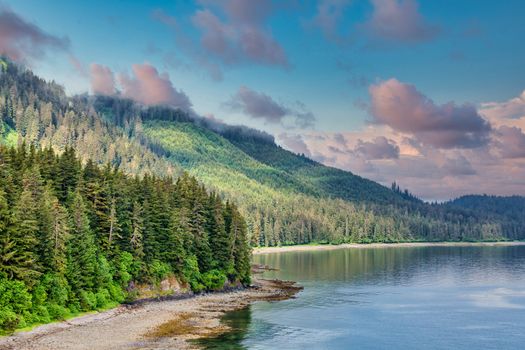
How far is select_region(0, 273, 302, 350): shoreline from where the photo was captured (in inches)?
2852

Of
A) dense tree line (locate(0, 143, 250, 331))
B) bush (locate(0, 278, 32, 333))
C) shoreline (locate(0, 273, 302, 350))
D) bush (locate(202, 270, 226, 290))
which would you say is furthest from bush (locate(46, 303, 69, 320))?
bush (locate(202, 270, 226, 290))

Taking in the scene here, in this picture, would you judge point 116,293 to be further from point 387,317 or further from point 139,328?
point 387,317

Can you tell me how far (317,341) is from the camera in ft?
270

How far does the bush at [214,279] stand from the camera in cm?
12556

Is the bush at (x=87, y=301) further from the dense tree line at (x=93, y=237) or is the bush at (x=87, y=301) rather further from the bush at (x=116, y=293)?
the bush at (x=116, y=293)

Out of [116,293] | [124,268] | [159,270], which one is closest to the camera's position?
[116,293]

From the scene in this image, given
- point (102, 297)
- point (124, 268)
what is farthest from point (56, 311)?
point (124, 268)

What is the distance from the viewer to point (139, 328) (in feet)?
277

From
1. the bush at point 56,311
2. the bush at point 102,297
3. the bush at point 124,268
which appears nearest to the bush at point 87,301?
the bush at point 102,297

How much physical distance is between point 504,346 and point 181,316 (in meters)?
49.2

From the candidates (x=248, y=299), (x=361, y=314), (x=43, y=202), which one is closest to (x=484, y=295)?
(x=361, y=314)

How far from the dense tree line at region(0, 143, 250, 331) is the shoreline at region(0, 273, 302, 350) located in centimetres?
252

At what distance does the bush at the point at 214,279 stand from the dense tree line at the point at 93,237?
0.23 metres

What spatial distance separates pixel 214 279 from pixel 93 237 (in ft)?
121
